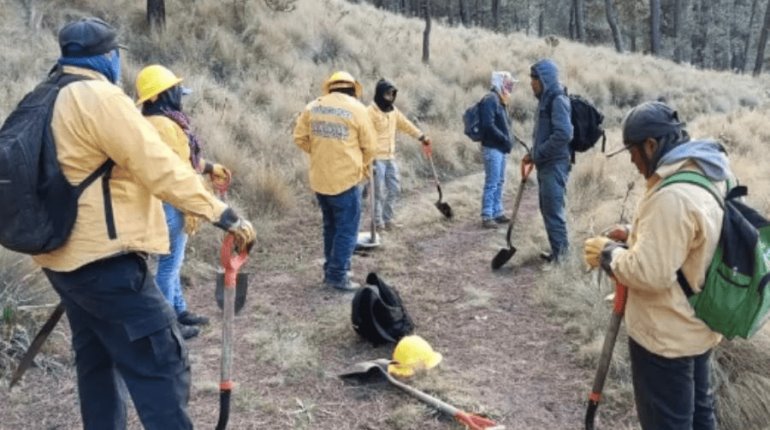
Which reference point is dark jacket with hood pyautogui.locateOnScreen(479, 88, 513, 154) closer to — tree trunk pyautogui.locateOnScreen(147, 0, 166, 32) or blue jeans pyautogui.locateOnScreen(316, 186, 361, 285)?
blue jeans pyautogui.locateOnScreen(316, 186, 361, 285)

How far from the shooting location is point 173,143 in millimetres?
4867

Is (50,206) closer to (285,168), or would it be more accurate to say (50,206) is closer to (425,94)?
(285,168)

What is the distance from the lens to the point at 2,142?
2.89 m

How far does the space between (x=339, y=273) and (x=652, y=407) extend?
3.77 metres

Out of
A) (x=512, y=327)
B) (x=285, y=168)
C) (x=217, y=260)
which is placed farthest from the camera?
(x=285, y=168)

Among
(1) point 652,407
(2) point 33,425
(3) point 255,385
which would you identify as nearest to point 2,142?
(2) point 33,425

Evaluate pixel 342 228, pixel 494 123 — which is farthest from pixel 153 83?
pixel 494 123

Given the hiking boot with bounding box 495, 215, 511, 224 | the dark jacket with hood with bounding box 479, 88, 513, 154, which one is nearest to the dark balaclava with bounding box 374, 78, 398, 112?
the dark jacket with hood with bounding box 479, 88, 513, 154

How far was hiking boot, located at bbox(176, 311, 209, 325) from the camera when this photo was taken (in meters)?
5.66

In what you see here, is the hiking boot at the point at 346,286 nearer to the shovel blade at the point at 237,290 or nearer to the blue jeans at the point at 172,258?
the blue jeans at the point at 172,258

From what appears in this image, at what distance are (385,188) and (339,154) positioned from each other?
7.87 ft

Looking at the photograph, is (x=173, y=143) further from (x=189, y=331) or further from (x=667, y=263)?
(x=667, y=263)

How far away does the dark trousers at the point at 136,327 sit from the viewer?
3107mm

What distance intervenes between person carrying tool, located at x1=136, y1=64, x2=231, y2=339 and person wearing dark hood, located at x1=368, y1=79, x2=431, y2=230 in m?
3.08
